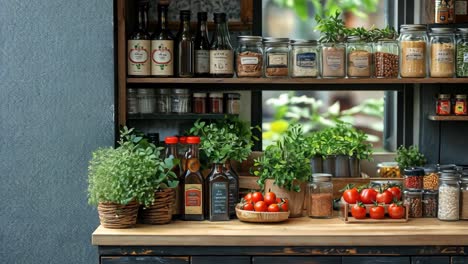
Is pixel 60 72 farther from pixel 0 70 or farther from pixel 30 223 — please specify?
pixel 30 223

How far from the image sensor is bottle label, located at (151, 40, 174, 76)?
12.4ft

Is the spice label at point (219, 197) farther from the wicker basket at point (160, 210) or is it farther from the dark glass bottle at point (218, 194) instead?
the wicker basket at point (160, 210)

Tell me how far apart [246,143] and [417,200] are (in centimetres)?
83

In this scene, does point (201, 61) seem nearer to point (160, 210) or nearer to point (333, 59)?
point (333, 59)

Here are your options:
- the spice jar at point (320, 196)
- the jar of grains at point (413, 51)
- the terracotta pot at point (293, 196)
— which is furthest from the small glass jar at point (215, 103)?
the jar of grains at point (413, 51)

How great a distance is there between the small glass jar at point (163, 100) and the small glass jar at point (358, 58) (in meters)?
0.85

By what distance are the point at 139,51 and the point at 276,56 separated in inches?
24.3

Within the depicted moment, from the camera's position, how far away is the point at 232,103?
3.97 metres

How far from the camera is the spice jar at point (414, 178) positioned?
3662 millimetres

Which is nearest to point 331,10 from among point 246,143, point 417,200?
point 246,143

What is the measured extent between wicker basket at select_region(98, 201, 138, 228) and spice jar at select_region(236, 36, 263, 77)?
81cm

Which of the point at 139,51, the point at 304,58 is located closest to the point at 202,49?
the point at 139,51

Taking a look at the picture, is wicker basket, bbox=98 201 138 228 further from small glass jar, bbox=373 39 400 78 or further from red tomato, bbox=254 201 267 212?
small glass jar, bbox=373 39 400 78

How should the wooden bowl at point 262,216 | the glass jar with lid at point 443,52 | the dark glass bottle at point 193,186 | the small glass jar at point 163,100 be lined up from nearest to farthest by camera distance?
the wooden bowl at point 262,216 < the dark glass bottle at point 193,186 < the glass jar with lid at point 443,52 < the small glass jar at point 163,100
